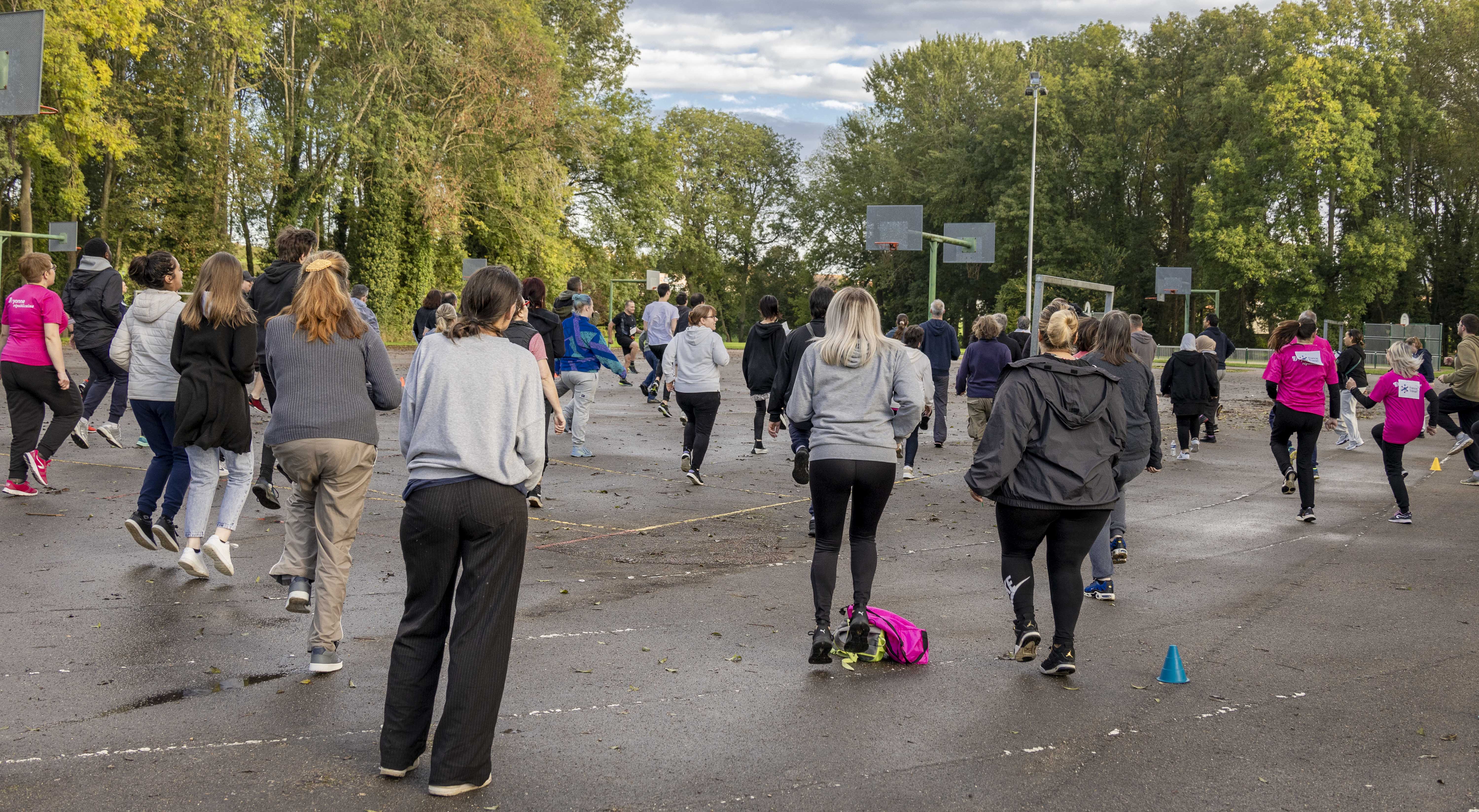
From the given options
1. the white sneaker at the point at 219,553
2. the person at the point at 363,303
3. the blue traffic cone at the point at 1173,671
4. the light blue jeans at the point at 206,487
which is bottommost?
the blue traffic cone at the point at 1173,671

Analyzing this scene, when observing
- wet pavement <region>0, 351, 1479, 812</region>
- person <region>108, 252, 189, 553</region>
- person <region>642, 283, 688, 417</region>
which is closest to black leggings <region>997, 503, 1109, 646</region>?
wet pavement <region>0, 351, 1479, 812</region>

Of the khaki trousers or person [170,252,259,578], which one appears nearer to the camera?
the khaki trousers

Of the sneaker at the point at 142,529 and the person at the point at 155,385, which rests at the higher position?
the person at the point at 155,385

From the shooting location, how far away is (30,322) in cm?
996

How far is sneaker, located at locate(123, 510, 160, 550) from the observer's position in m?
7.45

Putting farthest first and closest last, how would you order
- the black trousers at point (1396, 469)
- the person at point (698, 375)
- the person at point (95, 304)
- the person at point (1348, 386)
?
the person at point (1348, 386)
the person at point (698, 375)
the person at point (95, 304)
the black trousers at point (1396, 469)

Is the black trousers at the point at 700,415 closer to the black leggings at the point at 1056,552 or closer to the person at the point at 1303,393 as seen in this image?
the person at the point at 1303,393

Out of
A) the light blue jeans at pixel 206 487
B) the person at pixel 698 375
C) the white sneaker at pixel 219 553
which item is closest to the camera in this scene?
the white sneaker at pixel 219 553

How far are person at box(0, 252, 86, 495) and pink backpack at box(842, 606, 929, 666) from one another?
7488 millimetres

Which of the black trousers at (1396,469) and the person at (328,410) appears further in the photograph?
the black trousers at (1396,469)

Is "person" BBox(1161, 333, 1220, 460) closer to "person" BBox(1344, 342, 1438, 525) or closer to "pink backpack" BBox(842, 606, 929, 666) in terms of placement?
"person" BBox(1344, 342, 1438, 525)

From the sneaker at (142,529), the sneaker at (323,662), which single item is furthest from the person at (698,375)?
the sneaker at (323,662)

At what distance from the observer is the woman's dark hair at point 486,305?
14.2 ft

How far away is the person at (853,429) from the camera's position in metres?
5.82
